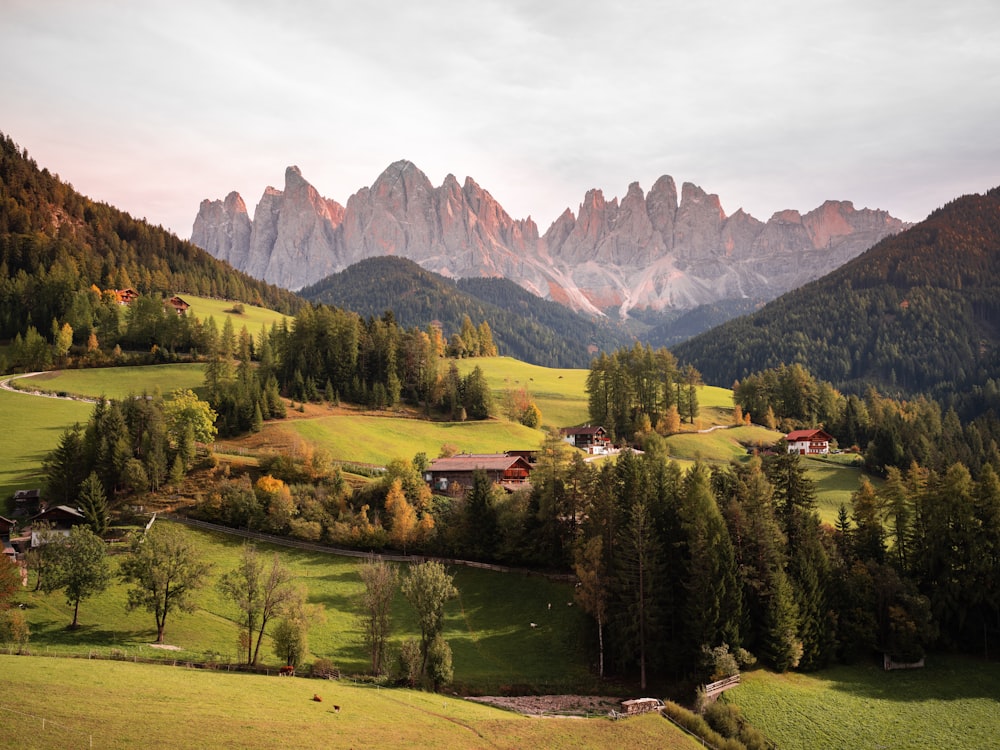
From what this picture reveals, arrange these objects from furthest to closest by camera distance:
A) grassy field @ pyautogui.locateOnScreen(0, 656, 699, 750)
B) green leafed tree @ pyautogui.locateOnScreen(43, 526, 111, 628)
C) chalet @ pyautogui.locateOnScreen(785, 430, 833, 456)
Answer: chalet @ pyautogui.locateOnScreen(785, 430, 833, 456) < green leafed tree @ pyautogui.locateOnScreen(43, 526, 111, 628) < grassy field @ pyautogui.locateOnScreen(0, 656, 699, 750)

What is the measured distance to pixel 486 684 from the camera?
44.4 meters

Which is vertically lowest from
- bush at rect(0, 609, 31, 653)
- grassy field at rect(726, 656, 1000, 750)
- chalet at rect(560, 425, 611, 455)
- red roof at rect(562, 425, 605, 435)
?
grassy field at rect(726, 656, 1000, 750)

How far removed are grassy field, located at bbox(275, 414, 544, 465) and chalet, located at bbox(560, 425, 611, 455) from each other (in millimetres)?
5367

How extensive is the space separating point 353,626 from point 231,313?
134323mm

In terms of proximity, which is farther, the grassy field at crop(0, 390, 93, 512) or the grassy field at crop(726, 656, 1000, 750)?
the grassy field at crop(0, 390, 93, 512)

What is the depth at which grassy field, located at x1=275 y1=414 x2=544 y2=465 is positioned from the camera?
89000 mm

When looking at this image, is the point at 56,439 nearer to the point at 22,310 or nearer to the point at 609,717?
the point at 22,310

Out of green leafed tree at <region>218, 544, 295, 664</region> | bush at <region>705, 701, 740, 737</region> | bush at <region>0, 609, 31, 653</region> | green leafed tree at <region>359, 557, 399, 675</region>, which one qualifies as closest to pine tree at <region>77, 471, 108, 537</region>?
bush at <region>0, 609, 31, 653</region>

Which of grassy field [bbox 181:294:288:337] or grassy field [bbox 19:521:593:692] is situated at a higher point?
grassy field [bbox 181:294:288:337]

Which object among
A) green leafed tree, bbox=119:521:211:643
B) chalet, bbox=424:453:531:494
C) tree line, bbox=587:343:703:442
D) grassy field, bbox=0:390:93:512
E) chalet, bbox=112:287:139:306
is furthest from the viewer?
chalet, bbox=112:287:139:306

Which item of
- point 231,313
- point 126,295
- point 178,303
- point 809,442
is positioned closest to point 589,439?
point 809,442

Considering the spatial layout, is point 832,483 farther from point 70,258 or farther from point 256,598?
point 70,258

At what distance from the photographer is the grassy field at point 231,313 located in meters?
157

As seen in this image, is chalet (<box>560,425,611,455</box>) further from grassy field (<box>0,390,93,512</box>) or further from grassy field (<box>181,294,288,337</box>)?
grassy field (<box>181,294,288,337</box>)
